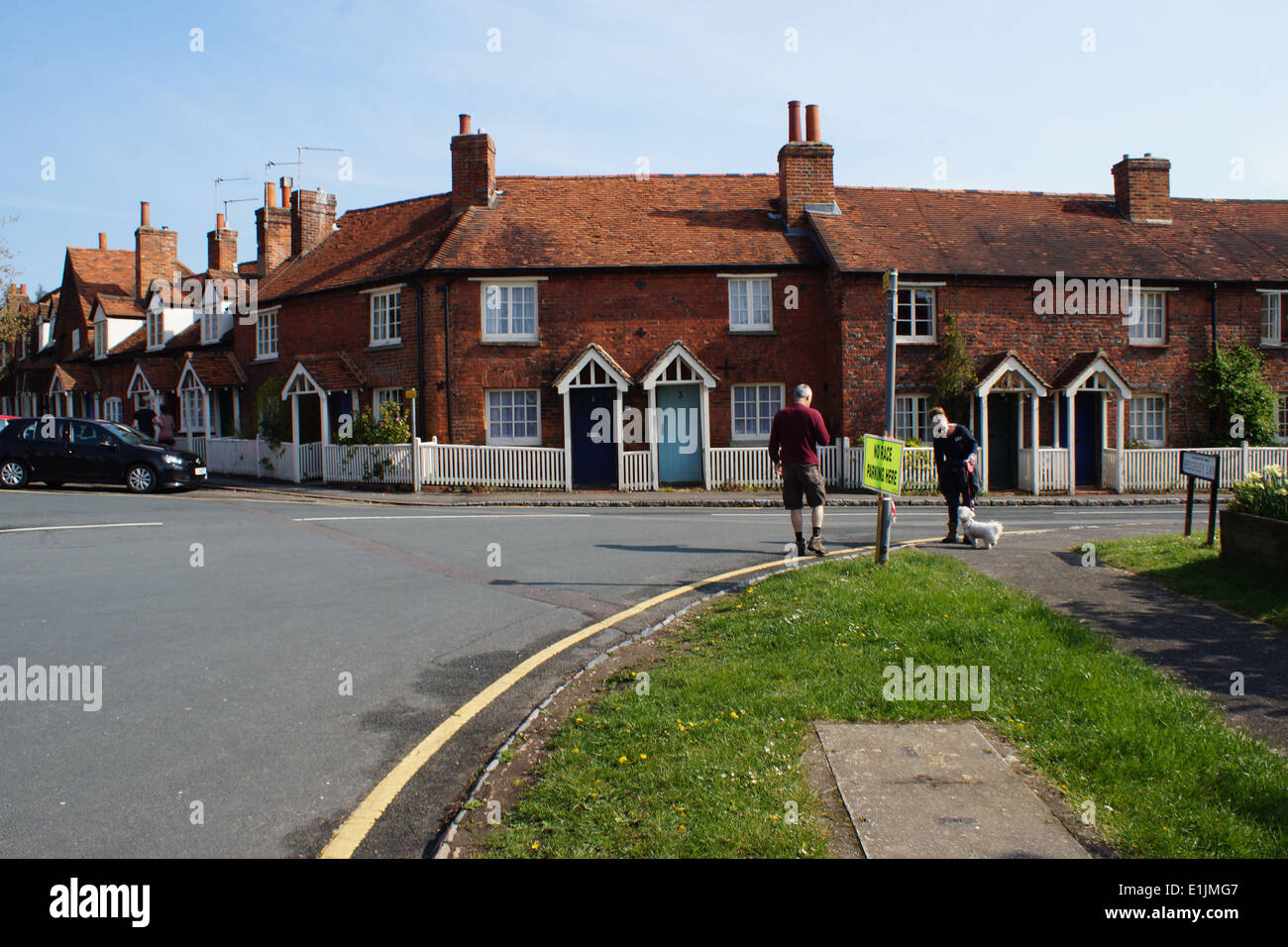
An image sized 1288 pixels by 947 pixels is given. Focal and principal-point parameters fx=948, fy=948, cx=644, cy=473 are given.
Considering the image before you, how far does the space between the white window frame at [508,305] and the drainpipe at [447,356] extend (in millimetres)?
859

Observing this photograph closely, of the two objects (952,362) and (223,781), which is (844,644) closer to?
(223,781)

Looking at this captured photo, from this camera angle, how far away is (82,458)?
21.0m

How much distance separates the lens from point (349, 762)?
494 cm

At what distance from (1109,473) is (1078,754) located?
77.1 ft

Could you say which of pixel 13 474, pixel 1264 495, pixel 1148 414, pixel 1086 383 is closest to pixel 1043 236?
pixel 1086 383

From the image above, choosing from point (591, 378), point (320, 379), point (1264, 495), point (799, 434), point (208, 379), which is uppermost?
point (208, 379)

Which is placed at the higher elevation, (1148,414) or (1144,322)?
(1144,322)

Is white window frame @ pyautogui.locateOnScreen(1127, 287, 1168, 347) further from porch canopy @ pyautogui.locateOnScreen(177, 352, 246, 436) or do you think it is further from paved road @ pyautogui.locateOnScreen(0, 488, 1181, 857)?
porch canopy @ pyautogui.locateOnScreen(177, 352, 246, 436)

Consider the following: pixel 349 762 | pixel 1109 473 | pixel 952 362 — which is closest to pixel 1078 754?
pixel 349 762

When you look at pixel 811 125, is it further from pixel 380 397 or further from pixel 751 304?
pixel 380 397

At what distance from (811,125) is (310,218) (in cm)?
1660

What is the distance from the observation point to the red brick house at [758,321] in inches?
Result: 992

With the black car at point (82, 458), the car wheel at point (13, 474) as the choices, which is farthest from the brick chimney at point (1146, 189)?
the car wheel at point (13, 474)

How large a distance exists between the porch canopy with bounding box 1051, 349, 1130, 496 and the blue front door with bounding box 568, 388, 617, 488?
11906 millimetres
